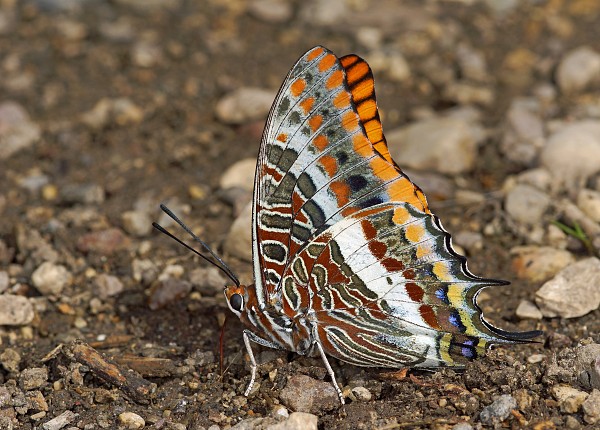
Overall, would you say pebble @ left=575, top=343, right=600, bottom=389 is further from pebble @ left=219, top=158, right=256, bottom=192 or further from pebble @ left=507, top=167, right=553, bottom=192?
pebble @ left=219, top=158, right=256, bottom=192

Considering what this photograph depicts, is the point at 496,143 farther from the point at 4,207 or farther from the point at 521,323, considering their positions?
the point at 4,207

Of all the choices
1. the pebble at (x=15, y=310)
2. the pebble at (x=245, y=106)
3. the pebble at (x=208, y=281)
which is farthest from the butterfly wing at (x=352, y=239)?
the pebble at (x=245, y=106)

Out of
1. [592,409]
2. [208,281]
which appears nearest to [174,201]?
[208,281]

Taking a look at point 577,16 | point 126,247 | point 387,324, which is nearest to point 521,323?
point 387,324

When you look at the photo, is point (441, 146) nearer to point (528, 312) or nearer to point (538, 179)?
point (538, 179)

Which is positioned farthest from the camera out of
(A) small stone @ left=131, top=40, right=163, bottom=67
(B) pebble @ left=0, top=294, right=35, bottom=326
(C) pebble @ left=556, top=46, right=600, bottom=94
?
(A) small stone @ left=131, top=40, right=163, bottom=67

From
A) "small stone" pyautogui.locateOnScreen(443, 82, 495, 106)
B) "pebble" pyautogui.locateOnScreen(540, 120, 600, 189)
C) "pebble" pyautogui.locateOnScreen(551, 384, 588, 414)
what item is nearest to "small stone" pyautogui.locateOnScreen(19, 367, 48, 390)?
"pebble" pyautogui.locateOnScreen(551, 384, 588, 414)
